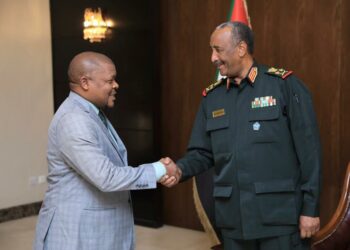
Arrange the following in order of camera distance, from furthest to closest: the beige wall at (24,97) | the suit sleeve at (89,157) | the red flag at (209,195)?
the beige wall at (24,97) < the red flag at (209,195) < the suit sleeve at (89,157)

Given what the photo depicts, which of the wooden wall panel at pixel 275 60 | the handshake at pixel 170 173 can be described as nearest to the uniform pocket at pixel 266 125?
the handshake at pixel 170 173

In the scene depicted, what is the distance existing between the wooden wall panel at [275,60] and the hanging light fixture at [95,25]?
2.09ft

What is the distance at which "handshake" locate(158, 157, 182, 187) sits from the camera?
208cm

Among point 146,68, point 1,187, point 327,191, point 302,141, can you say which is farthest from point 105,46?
point 302,141

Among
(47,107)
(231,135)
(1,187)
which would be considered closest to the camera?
(231,135)

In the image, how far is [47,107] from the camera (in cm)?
525

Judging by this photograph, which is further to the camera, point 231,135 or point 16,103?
point 16,103

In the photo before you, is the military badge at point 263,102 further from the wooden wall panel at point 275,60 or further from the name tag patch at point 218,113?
the wooden wall panel at point 275,60

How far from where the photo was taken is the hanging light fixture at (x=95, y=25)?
15.4ft

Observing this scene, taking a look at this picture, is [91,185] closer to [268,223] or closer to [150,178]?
[150,178]

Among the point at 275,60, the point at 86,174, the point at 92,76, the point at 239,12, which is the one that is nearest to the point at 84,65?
the point at 92,76

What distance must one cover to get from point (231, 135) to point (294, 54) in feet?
6.13

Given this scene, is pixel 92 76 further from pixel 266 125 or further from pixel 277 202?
pixel 277 202

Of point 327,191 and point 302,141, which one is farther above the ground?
point 302,141
